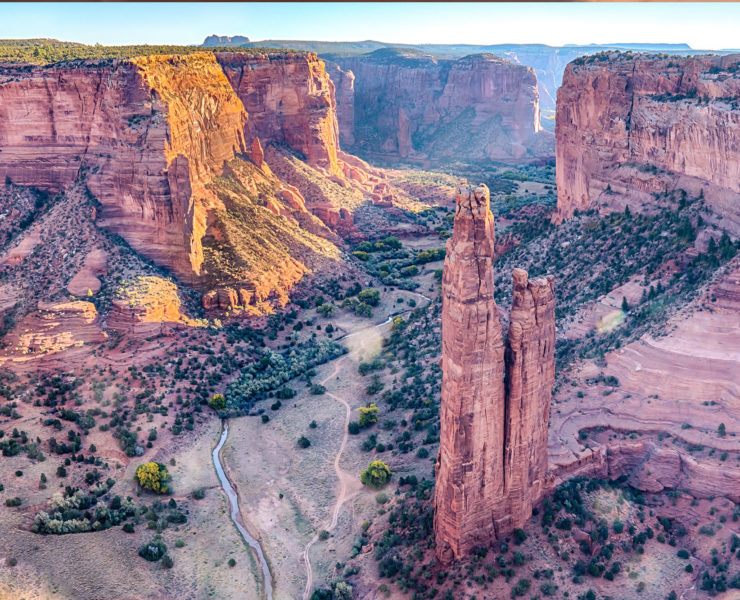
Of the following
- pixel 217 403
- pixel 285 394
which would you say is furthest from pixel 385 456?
pixel 217 403

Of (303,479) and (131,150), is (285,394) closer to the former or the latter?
(303,479)

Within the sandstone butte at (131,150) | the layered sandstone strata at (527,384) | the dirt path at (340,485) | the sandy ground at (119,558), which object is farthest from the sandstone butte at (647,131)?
the sandy ground at (119,558)

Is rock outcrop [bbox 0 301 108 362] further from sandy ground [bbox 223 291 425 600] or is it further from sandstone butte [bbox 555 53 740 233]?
sandstone butte [bbox 555 53 740 233]

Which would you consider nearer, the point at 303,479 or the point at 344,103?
the point at 303,479

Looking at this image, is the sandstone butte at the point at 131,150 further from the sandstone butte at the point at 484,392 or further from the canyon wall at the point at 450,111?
the canyon wall at the point at 450,111

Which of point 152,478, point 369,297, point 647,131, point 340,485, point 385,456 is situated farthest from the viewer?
point 369,297

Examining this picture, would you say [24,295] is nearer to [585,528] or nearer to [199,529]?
[199,529]

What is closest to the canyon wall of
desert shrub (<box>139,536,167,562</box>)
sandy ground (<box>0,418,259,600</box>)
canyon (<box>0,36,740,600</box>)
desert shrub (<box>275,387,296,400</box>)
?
canyon (<box>0,36,740,600</box>)
